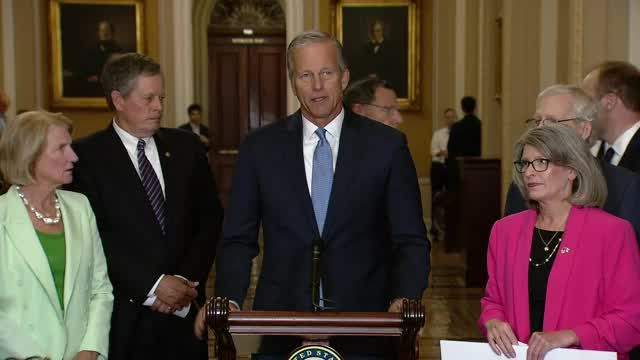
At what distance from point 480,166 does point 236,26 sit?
741cm

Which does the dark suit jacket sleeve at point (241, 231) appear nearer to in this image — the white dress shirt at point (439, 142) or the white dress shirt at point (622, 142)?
the white dress shirt at point (622, 142)

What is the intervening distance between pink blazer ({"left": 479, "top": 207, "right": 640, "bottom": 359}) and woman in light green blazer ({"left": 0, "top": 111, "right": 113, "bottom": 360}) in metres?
1.32

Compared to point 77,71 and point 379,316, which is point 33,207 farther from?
point 77,71

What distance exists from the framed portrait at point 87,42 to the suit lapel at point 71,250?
11.0 meters

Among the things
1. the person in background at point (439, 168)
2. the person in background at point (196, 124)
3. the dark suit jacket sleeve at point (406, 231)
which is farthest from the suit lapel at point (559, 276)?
the person in background at point (196, 124)

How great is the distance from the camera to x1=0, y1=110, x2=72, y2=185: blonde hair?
8.99 feet

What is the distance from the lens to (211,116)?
49.1ft

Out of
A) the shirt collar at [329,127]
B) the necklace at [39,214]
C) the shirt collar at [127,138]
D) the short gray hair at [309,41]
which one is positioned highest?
the short gray hair at [309,41]

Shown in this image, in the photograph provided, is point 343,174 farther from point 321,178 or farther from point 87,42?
point 87,42

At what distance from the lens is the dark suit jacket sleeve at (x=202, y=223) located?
3279 mm

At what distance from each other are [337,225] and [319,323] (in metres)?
0.60

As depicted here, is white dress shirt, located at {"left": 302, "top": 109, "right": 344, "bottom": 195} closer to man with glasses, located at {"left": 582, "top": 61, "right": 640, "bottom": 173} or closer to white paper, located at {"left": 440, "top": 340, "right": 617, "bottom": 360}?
white paper, located at {"left": 440, "top": 340, "right": 617, "bottom": 360}

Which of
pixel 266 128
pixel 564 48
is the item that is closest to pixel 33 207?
Answer: pixel 266 128

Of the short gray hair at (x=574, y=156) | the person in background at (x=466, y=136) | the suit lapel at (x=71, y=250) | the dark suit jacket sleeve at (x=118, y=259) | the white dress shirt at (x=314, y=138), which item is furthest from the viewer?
the person in background at (x=466, y=136)
